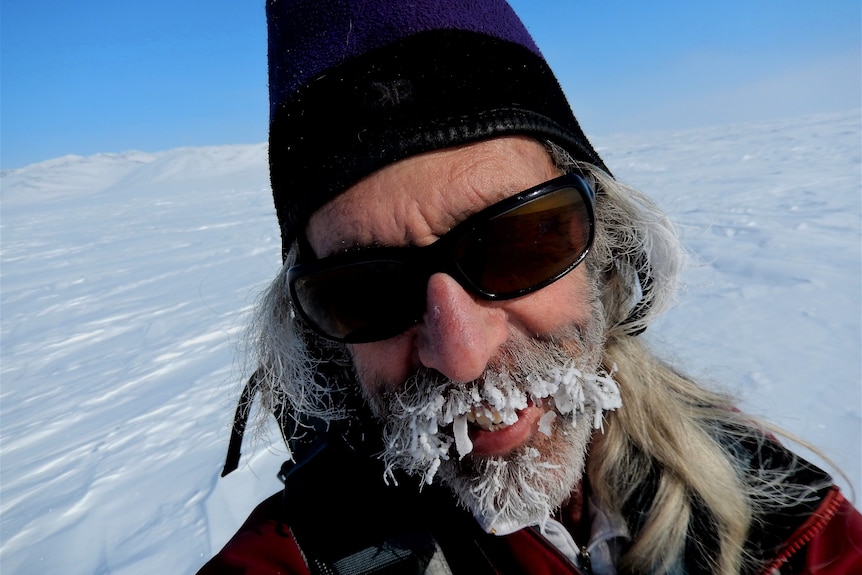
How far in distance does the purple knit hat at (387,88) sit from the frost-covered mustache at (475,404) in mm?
528

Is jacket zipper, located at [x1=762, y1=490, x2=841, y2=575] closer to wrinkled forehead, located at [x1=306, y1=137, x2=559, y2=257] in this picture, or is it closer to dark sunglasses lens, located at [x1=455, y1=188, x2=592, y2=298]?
dark sunglasses lens, located at [x1=455, y1=188, x2=592, y2=298]

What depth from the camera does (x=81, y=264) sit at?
397 inches

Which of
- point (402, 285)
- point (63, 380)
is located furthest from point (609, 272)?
point (63, 380)

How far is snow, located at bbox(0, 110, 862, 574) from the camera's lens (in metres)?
2.38

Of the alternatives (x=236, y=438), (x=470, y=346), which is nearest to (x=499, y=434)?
(x=470, y=346)

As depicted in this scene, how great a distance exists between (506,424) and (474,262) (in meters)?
0.39

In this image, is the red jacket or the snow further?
the snow

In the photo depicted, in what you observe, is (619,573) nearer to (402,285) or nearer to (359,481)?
(359,481)

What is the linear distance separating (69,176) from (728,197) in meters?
67.5

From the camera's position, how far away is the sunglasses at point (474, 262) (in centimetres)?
103

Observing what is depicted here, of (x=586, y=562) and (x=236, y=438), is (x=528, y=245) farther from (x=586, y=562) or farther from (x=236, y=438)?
(x=236, y=438)

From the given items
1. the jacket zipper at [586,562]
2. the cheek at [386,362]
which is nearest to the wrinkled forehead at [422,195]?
the cheek at [386,362]

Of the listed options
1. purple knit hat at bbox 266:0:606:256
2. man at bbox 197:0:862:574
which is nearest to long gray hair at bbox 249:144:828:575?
man at bbox 197:0:862:574

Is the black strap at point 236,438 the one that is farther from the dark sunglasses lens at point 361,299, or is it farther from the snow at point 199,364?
the snow at point 199,364
